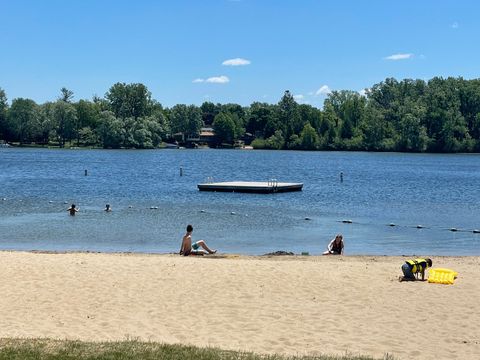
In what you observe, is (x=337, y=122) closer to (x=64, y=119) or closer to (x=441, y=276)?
(x=64, y=119)

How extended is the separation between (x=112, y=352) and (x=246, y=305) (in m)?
5.24

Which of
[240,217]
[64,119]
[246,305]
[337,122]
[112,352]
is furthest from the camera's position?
[337,122]

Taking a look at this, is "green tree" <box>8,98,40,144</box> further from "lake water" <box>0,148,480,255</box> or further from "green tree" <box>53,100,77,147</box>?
"lake water" <box>0,148,480,255</box>

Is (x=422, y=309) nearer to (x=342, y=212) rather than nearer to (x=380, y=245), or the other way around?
(x=380, y=245)

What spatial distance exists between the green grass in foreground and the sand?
0.97 metres

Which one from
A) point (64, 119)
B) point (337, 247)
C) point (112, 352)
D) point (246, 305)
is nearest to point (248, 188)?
point (337, 247)

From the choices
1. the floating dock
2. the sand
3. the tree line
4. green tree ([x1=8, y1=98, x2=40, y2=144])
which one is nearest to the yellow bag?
the sand

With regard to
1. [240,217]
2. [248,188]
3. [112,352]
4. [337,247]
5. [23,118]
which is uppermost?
[23,118]

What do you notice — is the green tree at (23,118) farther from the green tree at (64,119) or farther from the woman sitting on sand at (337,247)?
the woman sitting on sand at (337,247)

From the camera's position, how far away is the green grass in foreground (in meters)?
10.0

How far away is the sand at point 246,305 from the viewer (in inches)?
483

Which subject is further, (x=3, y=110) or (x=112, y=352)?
(x=3, y=110)

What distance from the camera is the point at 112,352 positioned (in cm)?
1031

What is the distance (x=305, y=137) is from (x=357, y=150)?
16.4 m
